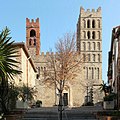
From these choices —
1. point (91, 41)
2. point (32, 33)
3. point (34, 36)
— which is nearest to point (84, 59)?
point (91, 41)

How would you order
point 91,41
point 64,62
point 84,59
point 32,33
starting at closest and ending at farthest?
1. point 64,62
2. point 84,59
3. point 32,33
4. point 91,41

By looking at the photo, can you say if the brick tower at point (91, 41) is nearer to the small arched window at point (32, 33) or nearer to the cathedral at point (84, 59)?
the cathedral at point (84, 59)

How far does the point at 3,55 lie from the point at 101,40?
53428 millimetres

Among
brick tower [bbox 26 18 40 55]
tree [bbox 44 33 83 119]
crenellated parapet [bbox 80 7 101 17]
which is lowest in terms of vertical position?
tree [bbox 44 33 83 119]

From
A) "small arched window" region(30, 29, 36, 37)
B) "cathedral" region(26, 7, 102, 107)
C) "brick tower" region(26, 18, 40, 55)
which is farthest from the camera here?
"small arched window" region(30, 29, 36, 37)

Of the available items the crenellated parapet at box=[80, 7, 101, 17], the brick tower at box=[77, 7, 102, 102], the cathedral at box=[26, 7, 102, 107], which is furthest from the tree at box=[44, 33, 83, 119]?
the crenellated parapet at box=[80, 7, 101, 17]

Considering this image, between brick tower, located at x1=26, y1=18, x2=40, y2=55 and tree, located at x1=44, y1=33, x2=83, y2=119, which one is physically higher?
brick tower, located at x1=26, y1=18, x2=40, y2=55

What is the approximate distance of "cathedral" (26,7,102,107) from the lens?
56031 millimetres

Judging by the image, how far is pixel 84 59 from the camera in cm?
6072

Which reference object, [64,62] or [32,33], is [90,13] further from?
[64,62]

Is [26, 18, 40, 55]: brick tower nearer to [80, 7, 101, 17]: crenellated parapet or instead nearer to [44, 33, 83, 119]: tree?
[80, 7, 101, 17]: crenellated parapet

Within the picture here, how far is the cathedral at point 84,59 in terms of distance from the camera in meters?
56.0

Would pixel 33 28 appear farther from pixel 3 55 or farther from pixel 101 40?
pixel 3 55

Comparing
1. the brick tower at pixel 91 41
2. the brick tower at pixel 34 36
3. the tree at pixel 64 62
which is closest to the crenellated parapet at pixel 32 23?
the brick tower at pixel 34 36
